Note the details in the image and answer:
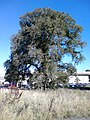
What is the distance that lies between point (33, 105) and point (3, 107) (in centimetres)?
352

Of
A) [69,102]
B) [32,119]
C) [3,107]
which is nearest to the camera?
[3,107]

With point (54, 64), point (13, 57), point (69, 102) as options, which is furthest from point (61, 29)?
point (69, 102)

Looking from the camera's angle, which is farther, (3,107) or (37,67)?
(37,67)

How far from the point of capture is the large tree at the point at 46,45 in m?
49.3

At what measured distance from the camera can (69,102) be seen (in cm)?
1603

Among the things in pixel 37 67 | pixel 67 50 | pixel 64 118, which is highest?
pixel 67 50

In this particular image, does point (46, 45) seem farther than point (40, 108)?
Yes

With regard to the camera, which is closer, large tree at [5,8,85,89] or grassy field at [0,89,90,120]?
grassy field at [0,89,90,120]

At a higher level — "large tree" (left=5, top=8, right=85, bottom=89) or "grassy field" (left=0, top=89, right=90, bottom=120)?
"large tree" (left=5, top=8, right=85, bottom=89)

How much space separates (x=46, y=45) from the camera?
5084cm

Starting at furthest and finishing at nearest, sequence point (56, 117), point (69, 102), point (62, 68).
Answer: point (62, 68)
point (69, 102)
point (56, 117)

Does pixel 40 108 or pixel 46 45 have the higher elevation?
pixel 46 45

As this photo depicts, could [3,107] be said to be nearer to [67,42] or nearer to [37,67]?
[37,67]

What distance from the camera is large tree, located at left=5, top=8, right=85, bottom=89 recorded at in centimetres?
4928
